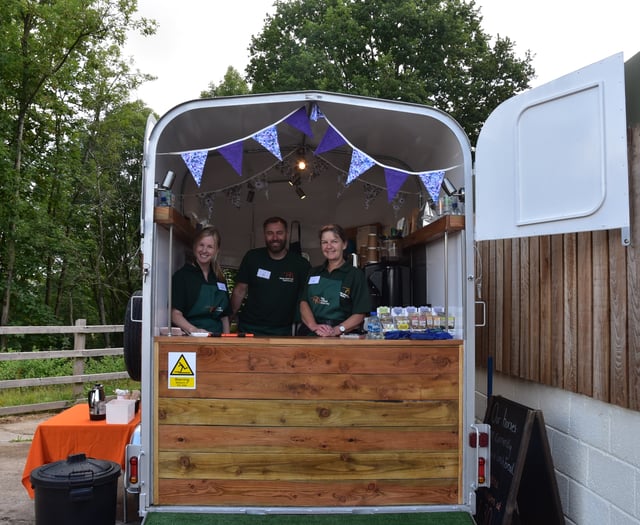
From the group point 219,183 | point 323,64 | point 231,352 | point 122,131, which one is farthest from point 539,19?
point 231,352

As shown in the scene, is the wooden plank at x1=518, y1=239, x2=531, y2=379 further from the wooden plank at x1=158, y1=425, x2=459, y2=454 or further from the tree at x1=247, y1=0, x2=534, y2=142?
the tree at x1=247, y1=0, x2=534, y2=142

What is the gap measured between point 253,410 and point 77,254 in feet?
43.3

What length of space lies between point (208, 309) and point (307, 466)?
1449 millimetres

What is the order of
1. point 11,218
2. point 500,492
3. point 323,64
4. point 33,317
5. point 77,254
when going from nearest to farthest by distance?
point 500,492 → point 11,218 → point 33,317 → point 77,254 → point 323,64

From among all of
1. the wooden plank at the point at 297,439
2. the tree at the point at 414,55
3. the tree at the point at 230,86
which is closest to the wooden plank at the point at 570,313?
the wooden plank at the point at 297,439

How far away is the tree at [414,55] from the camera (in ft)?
54.4

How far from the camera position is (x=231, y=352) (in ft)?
10.6

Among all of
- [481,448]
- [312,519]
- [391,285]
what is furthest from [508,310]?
[312,519]

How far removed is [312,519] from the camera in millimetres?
3139

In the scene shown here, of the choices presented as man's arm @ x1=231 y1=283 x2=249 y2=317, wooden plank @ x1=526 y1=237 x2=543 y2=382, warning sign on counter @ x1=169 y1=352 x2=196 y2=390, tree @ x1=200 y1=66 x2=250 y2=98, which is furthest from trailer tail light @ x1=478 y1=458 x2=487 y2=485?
tree @ x1=200 y1=66 x2=250 y2=98

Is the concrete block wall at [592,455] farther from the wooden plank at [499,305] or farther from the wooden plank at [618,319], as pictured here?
the wooden plank at [499,305]

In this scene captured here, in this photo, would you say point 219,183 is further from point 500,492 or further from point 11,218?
point 11,218

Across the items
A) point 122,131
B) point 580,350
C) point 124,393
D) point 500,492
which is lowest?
point 500,492

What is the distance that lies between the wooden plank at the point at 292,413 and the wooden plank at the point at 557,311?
101 cm
